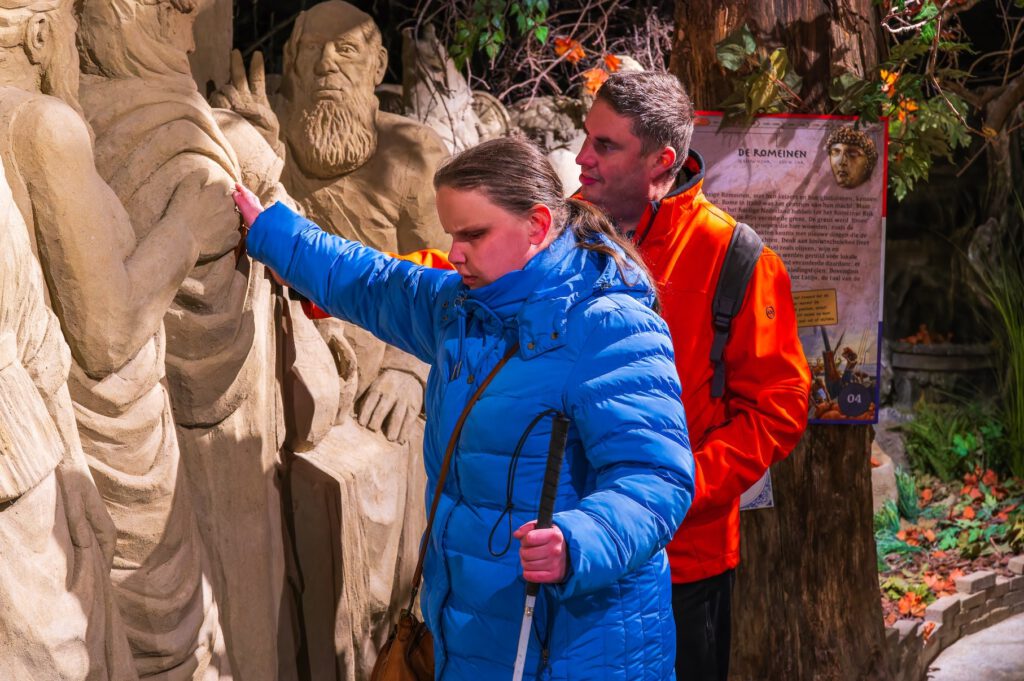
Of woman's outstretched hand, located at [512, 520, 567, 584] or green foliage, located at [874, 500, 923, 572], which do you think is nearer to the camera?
woman's outstretched hand, located at [512, 520, 567, 584]

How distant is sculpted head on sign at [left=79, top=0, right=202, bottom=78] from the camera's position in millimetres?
2744

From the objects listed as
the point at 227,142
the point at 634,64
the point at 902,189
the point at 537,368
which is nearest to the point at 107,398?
the point at 227,142

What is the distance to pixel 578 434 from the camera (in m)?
2.36

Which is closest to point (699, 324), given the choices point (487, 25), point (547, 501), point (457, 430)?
point (457, 430)

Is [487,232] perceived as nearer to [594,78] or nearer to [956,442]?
[594,78]

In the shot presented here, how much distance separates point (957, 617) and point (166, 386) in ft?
15.4

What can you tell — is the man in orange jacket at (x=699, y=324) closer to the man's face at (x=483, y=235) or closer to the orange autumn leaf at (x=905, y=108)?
the man's face at (x=483, y=235)

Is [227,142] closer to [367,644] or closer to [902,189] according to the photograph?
[367,644]

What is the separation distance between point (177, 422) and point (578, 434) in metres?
1.20

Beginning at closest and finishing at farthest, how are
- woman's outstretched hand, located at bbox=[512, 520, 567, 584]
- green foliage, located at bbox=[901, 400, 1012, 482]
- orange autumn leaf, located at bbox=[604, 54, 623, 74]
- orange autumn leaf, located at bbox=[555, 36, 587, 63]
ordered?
woman's outstretched hand, located at bbox=[512, 520, 567, 584] < orange autumn leaf, located at bbox=[604, 54, 623, 74] < orange autumn leaf, located at bbox=[555, 36, 587, 63] < green foliage, located at bbox=[901, 400, 1012, 482]

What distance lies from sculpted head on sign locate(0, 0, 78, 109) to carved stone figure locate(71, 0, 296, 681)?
0.17 m

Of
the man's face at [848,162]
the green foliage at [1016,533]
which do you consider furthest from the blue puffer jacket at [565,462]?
the green foliage at [1016,533]

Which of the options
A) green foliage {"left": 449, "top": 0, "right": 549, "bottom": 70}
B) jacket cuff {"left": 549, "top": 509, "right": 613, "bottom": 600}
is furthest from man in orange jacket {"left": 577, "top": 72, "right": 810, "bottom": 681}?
green foliage {"left": 449, "top": 0, "right": 549, "bottom": 70}

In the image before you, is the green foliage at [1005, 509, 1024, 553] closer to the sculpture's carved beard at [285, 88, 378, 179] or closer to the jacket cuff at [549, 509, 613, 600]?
the sculpture's carved beard at [285, 88, 378, 179]
